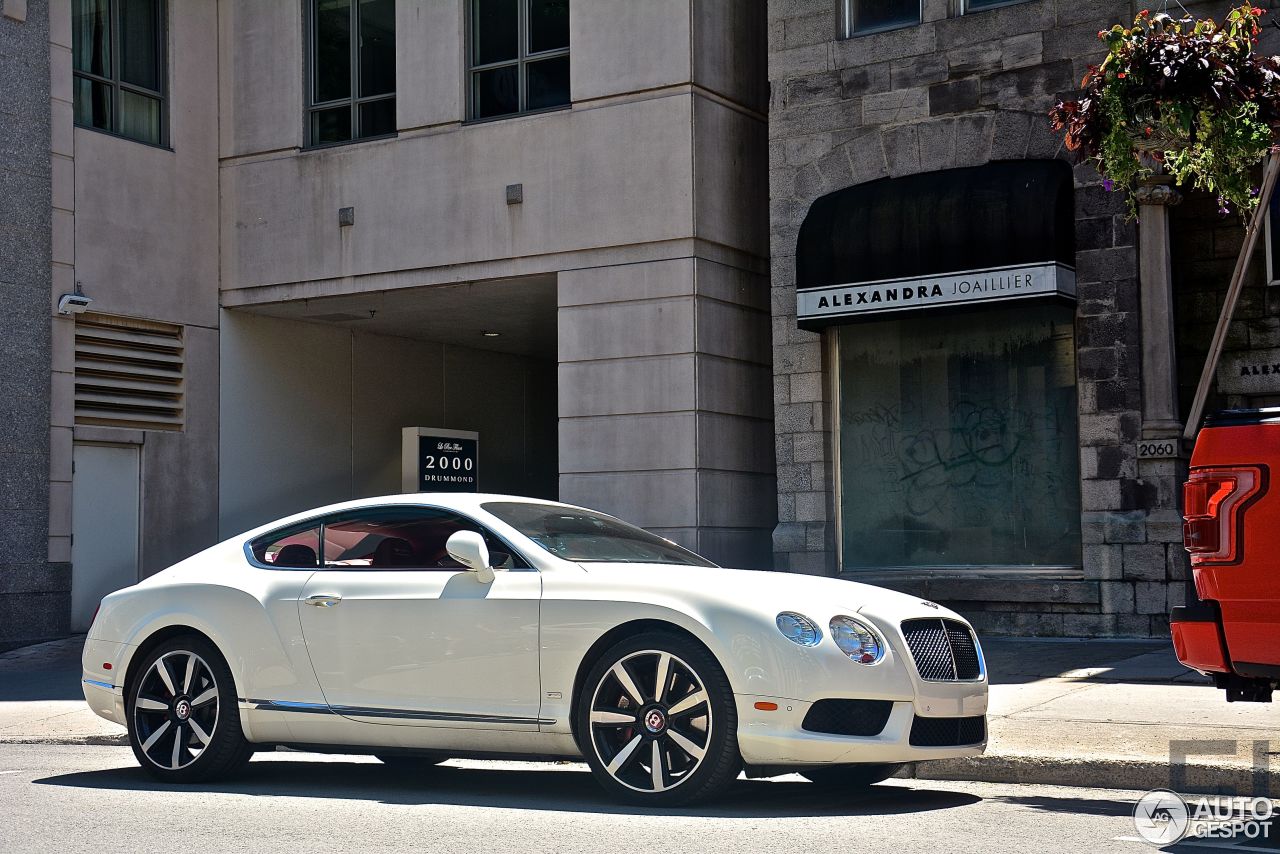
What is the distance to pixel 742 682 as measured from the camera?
6969mm

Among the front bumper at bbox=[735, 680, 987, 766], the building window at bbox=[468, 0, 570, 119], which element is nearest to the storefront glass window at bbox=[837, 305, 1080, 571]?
the building window at bbox=[468, 0, 570, 119]

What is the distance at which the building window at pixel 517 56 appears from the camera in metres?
17.6

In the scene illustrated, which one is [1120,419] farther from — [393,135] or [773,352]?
[393,135]

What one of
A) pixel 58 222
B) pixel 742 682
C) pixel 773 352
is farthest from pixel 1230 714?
pixel 58 222

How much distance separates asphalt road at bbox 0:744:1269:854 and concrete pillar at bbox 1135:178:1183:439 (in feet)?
21.6

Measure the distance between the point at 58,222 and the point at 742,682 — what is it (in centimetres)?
1291

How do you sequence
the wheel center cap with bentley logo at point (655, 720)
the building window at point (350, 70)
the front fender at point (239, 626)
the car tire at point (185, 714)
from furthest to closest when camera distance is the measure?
the building window at point (350, 70), the car tire at point (185, 714), the front fender at point (239, 626), the wheel center cap with bentley logo at point (655, 720)

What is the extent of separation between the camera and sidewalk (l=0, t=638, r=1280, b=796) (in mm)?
7812

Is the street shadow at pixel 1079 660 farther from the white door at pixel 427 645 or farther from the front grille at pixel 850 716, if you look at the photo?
the white door at pixel 427 645

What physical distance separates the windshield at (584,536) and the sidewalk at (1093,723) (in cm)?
175

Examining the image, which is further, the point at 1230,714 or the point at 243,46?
the point at 243,46

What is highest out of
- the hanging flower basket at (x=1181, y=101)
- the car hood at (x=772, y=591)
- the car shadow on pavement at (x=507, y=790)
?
the hanging flower basket at (x=1181, y=101)

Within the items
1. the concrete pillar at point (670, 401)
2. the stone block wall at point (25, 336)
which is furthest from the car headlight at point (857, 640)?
the stone block wall at point (25, 336)

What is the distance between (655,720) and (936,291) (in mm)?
8375
